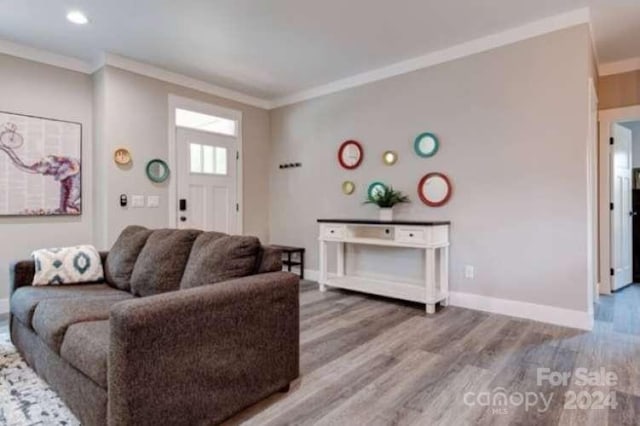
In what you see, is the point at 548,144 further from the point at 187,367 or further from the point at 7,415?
the point at 7,415

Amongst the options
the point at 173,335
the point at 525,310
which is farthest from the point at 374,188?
the point at 173,335

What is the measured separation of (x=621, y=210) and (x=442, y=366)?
3606mm

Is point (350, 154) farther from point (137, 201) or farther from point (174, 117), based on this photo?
point (137, 201)

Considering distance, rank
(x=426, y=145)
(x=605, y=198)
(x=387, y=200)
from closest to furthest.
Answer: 1. (x=426, y=145)
2. (x=387, y=200)
3. (x=605, y=198)

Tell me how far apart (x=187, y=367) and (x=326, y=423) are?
27.4 inches

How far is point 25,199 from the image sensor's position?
3.52 metres

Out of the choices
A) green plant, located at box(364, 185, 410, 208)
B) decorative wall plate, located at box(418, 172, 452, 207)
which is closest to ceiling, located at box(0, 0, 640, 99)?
decorative wall plate, located at box(418, 172, 452, 207)

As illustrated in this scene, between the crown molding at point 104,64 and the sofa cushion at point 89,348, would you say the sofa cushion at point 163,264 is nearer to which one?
the sofa cushion at point 89,348

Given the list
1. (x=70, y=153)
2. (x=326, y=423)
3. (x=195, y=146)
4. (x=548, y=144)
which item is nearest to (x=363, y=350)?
(x=326, y=423)

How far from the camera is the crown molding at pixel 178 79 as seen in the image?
3801 mm

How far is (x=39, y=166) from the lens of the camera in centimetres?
359

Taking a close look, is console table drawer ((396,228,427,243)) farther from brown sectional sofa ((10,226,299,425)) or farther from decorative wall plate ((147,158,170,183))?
decorative wall plate ((147,158,170,183))

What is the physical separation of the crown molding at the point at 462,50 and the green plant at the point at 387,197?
1.28 metres

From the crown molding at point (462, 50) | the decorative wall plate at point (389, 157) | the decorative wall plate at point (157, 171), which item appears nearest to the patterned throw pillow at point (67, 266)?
the decorative wall plate at point (157, 171)
